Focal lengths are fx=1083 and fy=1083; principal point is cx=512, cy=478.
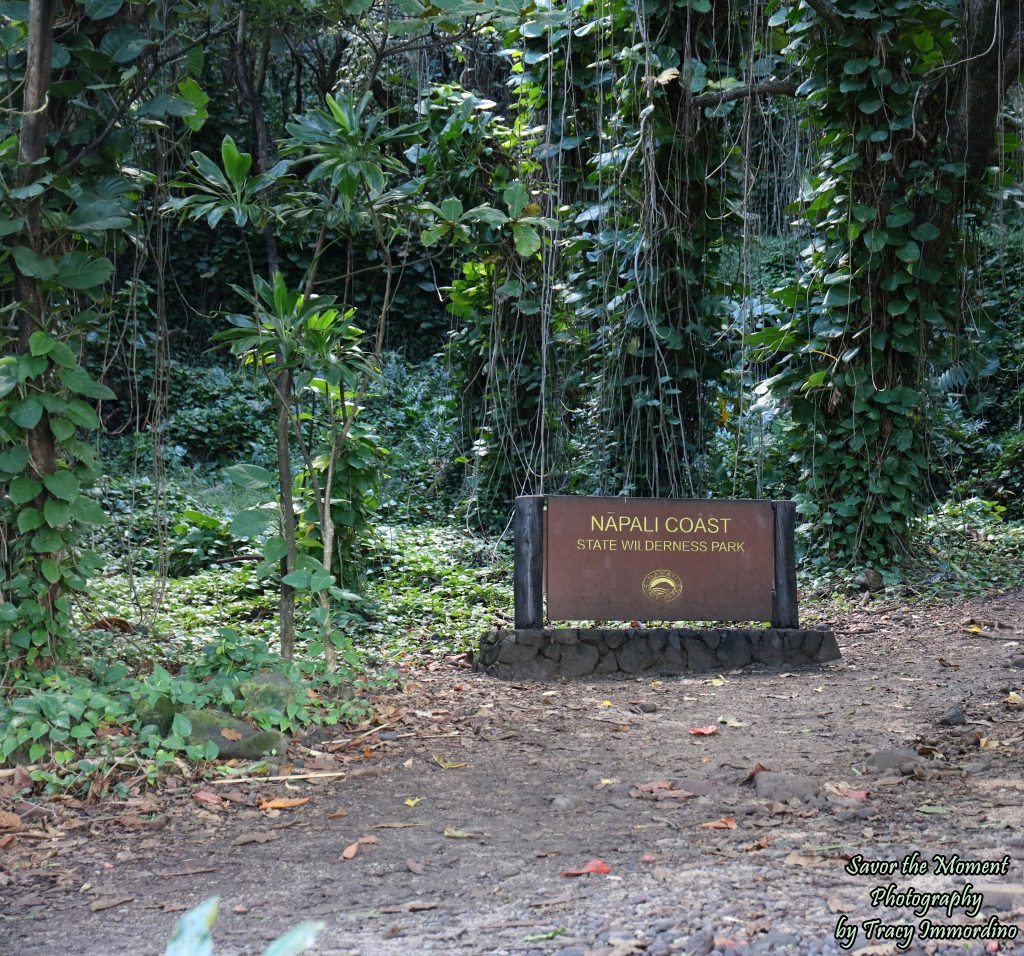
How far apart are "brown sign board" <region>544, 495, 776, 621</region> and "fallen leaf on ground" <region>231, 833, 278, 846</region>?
243 centimetres

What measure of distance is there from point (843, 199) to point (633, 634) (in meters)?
3.11

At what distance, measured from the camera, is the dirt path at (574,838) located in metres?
2.17

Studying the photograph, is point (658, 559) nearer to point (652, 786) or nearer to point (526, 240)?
point (526, 240)

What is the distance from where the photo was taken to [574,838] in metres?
2.85

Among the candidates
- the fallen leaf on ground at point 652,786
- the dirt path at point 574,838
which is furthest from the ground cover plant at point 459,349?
the fallen leaf on ground at point 652,786

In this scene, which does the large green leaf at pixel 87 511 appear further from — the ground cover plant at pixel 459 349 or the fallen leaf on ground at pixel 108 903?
the fallen leaf on ground at pixel 108 903

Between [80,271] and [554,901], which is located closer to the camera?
[554,901]

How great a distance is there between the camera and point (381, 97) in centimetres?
1255

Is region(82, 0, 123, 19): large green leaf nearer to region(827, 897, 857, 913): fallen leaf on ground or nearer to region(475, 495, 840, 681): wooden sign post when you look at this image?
region(475, 495, 840, 681): wooden sign post

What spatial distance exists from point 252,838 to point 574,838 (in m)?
0.88

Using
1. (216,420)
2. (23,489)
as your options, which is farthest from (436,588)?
(216,420)

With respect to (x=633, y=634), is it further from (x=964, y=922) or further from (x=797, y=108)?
(x=797, y=108)

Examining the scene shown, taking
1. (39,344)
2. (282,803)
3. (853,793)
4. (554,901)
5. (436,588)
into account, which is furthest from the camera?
(436,588)

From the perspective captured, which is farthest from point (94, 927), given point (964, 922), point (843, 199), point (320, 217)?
point (843, 199)
